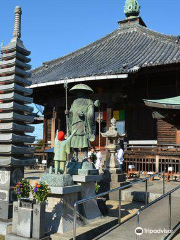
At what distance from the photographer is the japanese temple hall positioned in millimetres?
14586

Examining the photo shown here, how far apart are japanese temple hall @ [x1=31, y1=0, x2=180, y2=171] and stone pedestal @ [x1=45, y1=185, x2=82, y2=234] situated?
8.91m

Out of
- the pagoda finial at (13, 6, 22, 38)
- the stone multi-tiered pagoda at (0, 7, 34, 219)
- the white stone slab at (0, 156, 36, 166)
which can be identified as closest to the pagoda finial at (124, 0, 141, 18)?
the pagoda finial at (13, 6, 22, 38)

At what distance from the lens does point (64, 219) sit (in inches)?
213

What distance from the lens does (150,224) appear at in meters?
5.14

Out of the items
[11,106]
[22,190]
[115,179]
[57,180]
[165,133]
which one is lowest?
[115,179]

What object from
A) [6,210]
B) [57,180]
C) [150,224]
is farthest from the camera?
[6,210]

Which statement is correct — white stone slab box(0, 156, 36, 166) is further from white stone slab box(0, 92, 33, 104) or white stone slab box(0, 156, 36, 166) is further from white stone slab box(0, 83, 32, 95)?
white stone slab box(0, 83, 32, 95)

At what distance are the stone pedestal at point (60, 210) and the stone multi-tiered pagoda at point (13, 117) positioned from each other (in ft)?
5.70

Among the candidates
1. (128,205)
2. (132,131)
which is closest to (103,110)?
(132,131)

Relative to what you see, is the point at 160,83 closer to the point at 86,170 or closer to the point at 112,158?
the point at 112,158

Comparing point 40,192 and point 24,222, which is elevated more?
point 40,192

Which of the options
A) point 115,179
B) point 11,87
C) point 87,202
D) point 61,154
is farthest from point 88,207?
point 115,179

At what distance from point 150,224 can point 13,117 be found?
4.29 meters

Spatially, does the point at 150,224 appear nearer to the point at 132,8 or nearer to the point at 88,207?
the point at 88,207
